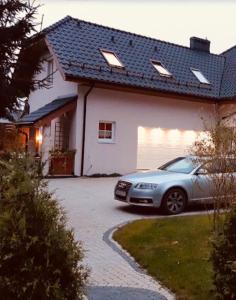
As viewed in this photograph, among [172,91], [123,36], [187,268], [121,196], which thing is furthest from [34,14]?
[123,36]

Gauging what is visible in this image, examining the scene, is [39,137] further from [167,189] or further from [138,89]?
[167,189]

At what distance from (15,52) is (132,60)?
13.0 m

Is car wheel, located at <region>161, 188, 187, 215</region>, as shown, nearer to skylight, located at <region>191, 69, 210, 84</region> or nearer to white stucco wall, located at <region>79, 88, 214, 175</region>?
white stucco wall, located at <region>79, 88, 214, 175</region>

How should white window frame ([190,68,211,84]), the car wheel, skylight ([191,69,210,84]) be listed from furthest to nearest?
skylight ([191,69,210,84]) → white window frame ([190,68,211,84]) → the car wheel

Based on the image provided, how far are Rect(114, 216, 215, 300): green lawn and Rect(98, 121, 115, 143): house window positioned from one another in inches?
421

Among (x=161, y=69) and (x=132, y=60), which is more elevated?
(x=132, y=60)

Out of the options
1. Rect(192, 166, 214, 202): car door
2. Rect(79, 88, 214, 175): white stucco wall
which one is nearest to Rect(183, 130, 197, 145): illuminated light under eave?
Rect(79, 88, 214, 175): white stucco wall

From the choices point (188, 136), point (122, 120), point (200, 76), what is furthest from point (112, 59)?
point (200, 76)

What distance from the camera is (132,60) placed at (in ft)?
72.7

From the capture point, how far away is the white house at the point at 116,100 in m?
19.4

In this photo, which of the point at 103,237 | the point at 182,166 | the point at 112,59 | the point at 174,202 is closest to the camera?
the point at 103,237

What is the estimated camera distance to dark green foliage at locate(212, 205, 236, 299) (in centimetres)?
473

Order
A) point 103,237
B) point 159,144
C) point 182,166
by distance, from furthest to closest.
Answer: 1. point 159,144
2. point 182,166
3. point 103,237

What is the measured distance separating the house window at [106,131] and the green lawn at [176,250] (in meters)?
10.7
